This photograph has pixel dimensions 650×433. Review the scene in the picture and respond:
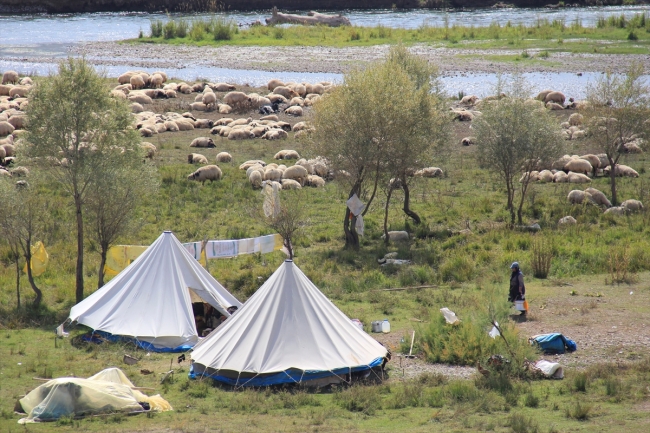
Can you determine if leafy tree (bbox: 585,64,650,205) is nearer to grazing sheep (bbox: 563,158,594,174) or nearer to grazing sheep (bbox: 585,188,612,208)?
grazing sheep (bbox: 585,188,612,208)

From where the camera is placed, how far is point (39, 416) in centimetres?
1443

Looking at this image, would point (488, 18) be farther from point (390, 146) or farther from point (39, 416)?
point (39, 416)

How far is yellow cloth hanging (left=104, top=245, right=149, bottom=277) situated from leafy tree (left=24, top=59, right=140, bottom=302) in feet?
4.18

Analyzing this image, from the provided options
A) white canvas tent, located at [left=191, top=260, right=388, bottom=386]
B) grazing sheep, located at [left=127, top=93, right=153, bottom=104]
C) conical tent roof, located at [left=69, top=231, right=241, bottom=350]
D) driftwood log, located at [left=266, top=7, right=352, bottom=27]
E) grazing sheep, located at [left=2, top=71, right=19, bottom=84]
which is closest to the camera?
white canvas tent, located at [left=191, top=260, right=388, bottom=386]

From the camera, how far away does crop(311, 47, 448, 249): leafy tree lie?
28203mm

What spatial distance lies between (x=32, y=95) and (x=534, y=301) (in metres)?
15.1

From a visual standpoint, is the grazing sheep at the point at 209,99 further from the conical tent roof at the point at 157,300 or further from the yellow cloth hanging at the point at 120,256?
the conical tent roof at the point at 157,300

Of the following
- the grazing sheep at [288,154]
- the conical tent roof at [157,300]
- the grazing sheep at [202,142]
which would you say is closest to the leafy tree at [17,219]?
the conical tent roof at [157,300]

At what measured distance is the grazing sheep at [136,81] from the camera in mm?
58875

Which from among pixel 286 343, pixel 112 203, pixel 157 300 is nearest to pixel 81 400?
pixel 286 343

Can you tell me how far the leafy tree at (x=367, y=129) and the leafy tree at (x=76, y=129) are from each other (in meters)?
7.71

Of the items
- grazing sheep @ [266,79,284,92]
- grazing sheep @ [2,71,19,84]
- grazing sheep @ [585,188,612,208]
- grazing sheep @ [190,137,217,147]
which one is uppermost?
grazing sheep @ [2,71,19,84]

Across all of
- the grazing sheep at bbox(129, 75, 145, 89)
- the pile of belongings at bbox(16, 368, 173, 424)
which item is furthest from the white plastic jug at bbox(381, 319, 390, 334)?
the grazing sheep at bbox(129, 75, 145, 89)

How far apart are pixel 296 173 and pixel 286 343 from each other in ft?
66.0
